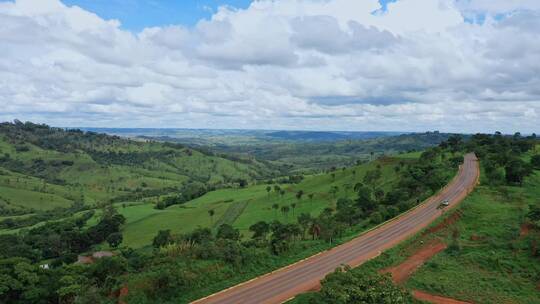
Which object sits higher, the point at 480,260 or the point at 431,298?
the point at 480,260

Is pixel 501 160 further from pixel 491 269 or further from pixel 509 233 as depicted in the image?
pixel 491 269

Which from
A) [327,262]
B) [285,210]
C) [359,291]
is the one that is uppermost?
[359,291]

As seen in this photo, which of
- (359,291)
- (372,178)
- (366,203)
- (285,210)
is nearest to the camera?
(359,291)

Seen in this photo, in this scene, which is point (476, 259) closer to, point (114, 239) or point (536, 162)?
point (536, 162)

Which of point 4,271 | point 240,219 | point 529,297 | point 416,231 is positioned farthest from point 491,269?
point 240,219

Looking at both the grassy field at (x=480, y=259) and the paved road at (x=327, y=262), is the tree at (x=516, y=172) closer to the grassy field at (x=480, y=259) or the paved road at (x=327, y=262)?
the paved road at (x=327, y=262)

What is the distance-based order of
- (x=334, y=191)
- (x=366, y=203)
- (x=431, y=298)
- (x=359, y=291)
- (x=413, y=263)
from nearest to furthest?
(x=359, y=291), (x=431, y=298), (x=413, y=263), (x=366, y=203), (x=334, y=191)

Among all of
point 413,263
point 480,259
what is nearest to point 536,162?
point 480,259
